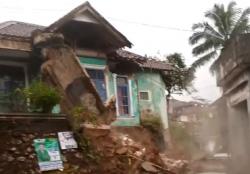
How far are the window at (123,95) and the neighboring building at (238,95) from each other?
4.32m

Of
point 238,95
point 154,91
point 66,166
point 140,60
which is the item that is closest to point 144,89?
point 154,91

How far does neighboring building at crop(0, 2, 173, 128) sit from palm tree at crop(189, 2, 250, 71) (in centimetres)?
1030

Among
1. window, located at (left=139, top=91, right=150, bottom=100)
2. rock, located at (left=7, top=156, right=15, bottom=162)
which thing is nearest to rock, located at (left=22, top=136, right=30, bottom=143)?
rock, located at (left=7, top=156, right=15, bottom=162)

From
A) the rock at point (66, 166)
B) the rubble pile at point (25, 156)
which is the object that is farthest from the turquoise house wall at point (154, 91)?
the rock at point (66, 166)

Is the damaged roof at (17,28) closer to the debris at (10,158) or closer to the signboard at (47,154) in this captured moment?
the signboard at (47,154)

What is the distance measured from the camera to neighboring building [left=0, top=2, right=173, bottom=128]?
15.0 m

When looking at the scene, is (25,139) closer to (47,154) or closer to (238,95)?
(47,154)

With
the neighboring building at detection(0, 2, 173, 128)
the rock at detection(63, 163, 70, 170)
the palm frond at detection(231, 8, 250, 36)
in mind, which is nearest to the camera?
the rock at detection(63, 163, 70, 170)

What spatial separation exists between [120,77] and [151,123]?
8.78 feet

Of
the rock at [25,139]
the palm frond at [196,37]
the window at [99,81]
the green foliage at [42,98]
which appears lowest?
the rock at [25,139]

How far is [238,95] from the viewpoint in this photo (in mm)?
17891

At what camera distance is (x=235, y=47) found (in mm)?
16500

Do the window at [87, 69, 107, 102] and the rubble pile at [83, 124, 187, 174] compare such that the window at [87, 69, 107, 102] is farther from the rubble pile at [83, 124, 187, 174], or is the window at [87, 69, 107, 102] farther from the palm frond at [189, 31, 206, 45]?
the palm frond at [189, 31, 206, 45]

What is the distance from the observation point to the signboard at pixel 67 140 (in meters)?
10.0
